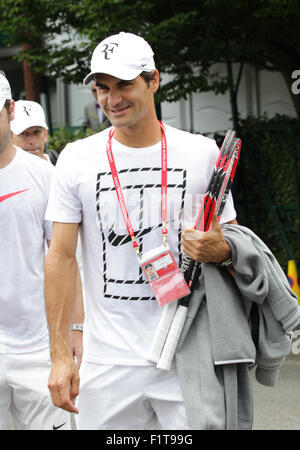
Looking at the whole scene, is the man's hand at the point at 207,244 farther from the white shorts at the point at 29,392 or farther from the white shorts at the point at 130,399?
the white shorts at the point at 29,392

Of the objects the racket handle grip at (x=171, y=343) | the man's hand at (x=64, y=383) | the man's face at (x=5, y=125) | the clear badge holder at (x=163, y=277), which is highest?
the man's face at (x=5, y=125)

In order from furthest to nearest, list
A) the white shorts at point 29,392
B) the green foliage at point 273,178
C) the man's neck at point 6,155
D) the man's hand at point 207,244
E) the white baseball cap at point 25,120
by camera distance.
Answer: the green foliage at point 273,178, the white baseball cap at point 25,120, the man's neck at point 6,155, the white shorts at point 29,392, the man's hand at point 207,244

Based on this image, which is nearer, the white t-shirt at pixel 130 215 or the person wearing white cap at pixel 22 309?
the white t-shirt at pixel 130 215

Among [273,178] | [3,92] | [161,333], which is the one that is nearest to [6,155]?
[3,92]

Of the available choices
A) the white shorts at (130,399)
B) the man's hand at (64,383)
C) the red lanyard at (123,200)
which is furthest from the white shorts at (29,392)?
the red lanyard at (123,200)

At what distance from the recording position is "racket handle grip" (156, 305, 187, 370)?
2822 mm

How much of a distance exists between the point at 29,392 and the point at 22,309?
0.38 m

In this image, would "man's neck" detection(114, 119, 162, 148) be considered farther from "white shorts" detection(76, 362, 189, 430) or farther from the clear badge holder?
"white shorts" detection(76, 362, 189, 430)

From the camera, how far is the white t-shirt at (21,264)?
141 inches

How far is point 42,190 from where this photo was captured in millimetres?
3701

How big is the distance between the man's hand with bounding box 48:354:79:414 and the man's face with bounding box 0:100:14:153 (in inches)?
47.7

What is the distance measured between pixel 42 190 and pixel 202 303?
1163 mm
